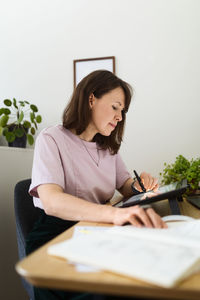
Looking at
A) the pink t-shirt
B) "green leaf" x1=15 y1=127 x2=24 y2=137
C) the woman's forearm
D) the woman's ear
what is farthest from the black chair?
"green leaf" x1=15 y1=127 x2=24 y2=137

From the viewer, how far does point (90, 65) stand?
2.11m

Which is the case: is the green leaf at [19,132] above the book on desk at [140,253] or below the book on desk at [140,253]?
below

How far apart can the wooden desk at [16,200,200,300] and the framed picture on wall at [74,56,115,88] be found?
1.74 m

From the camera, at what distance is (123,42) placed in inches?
80.7

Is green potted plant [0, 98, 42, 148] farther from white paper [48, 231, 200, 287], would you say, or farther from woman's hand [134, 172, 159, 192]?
white paper [48, 231, 200, 287]

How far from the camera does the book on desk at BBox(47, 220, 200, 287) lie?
425 mm

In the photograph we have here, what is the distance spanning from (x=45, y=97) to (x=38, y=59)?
30cm

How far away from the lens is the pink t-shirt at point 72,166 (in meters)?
1.07

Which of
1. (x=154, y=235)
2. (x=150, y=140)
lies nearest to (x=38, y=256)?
(x=154, y=235)

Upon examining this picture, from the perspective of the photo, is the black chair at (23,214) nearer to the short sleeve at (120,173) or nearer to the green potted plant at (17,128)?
the short sleeve at (120,173)

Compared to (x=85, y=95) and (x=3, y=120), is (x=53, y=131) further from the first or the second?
(x=3, y=120)

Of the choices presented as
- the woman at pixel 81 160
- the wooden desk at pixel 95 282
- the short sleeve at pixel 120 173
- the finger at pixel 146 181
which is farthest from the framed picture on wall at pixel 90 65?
the wooden desk at pixel 95 282

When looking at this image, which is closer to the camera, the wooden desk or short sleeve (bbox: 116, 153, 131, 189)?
the wooden desk

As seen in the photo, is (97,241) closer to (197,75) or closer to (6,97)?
(197,75)
